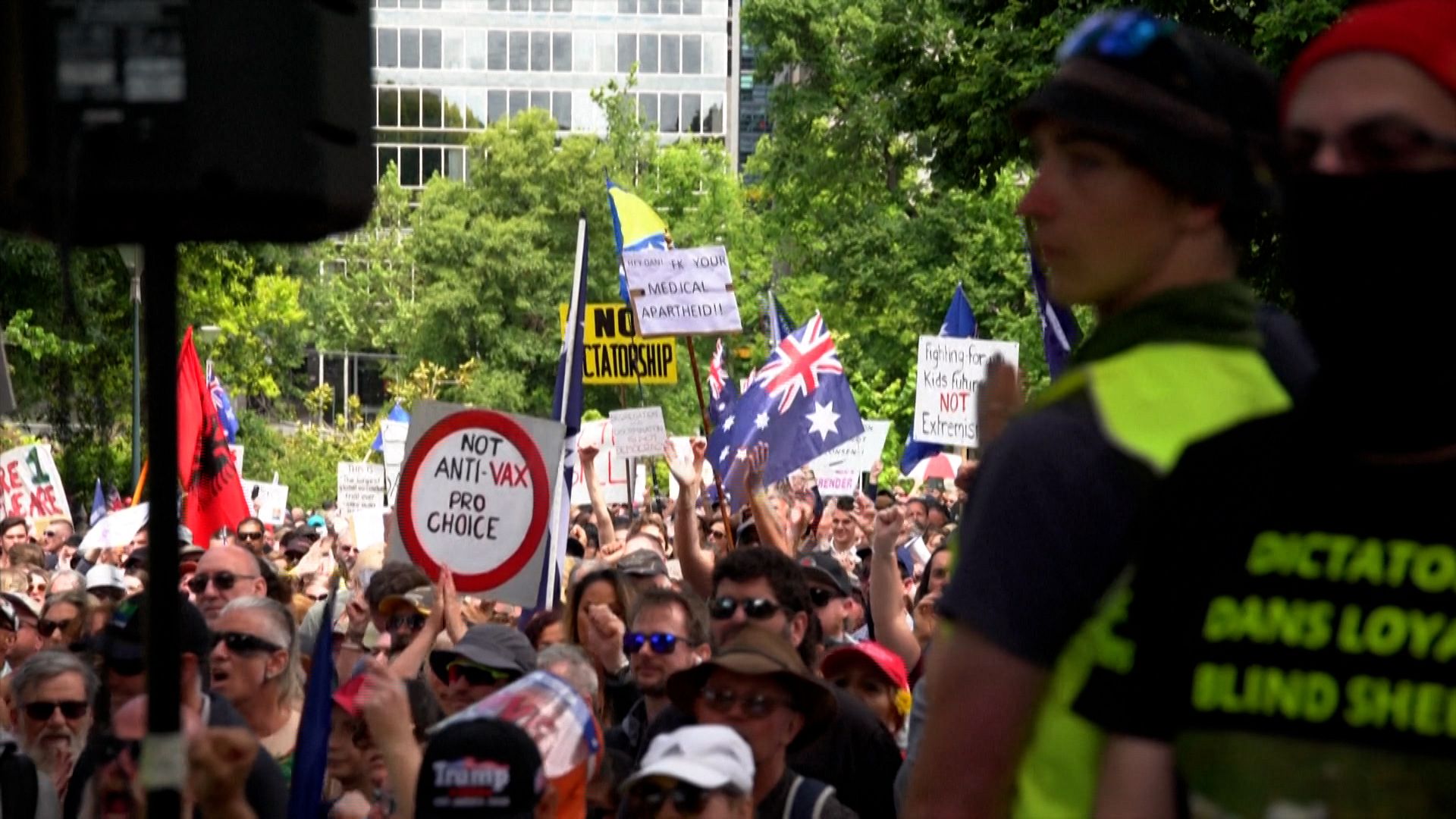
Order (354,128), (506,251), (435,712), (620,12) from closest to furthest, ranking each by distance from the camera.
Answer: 1. (354,128)
2. (435,712)
3. (506,251)
4. (620,12)

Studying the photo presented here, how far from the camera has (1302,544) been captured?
76.9 inches

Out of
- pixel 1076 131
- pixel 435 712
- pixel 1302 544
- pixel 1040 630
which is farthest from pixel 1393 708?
pixel 435 712

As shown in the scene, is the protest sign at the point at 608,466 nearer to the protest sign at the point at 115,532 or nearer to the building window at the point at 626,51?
the protest sign at the point at 115,532

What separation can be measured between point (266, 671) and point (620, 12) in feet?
342

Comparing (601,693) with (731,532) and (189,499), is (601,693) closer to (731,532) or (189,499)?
(731,532)

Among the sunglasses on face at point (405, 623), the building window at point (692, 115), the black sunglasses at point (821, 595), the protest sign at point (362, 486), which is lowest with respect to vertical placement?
the protest sign at point (362, 486)

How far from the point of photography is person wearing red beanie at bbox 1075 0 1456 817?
1889 millimetres

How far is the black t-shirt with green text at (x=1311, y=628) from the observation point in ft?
6.22

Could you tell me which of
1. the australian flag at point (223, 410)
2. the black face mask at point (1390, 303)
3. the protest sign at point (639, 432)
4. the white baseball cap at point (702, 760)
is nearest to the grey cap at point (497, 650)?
the white baseball cap at point (702, 760)

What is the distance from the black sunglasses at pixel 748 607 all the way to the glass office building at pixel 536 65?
327ft

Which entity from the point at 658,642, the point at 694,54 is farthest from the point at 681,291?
the point at 694,54

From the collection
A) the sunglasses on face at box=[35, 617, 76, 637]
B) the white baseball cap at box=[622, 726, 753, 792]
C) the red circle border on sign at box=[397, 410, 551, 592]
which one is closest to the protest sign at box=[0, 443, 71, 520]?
the sunglasses on face at box=[35, 617, 76, 637]

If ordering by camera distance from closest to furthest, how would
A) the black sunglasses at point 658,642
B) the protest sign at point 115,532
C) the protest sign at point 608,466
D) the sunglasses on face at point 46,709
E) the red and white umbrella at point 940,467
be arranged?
the sunglasses on face at point 46,709 → the black sunglasses at point 658,642 → the protest sign at point 115,532 → the protest sign at point 608,466 → the red and white umbrella at point 940,467

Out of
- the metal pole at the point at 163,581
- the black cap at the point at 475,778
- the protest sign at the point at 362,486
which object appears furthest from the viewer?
the protest sign at the point at 362,486
